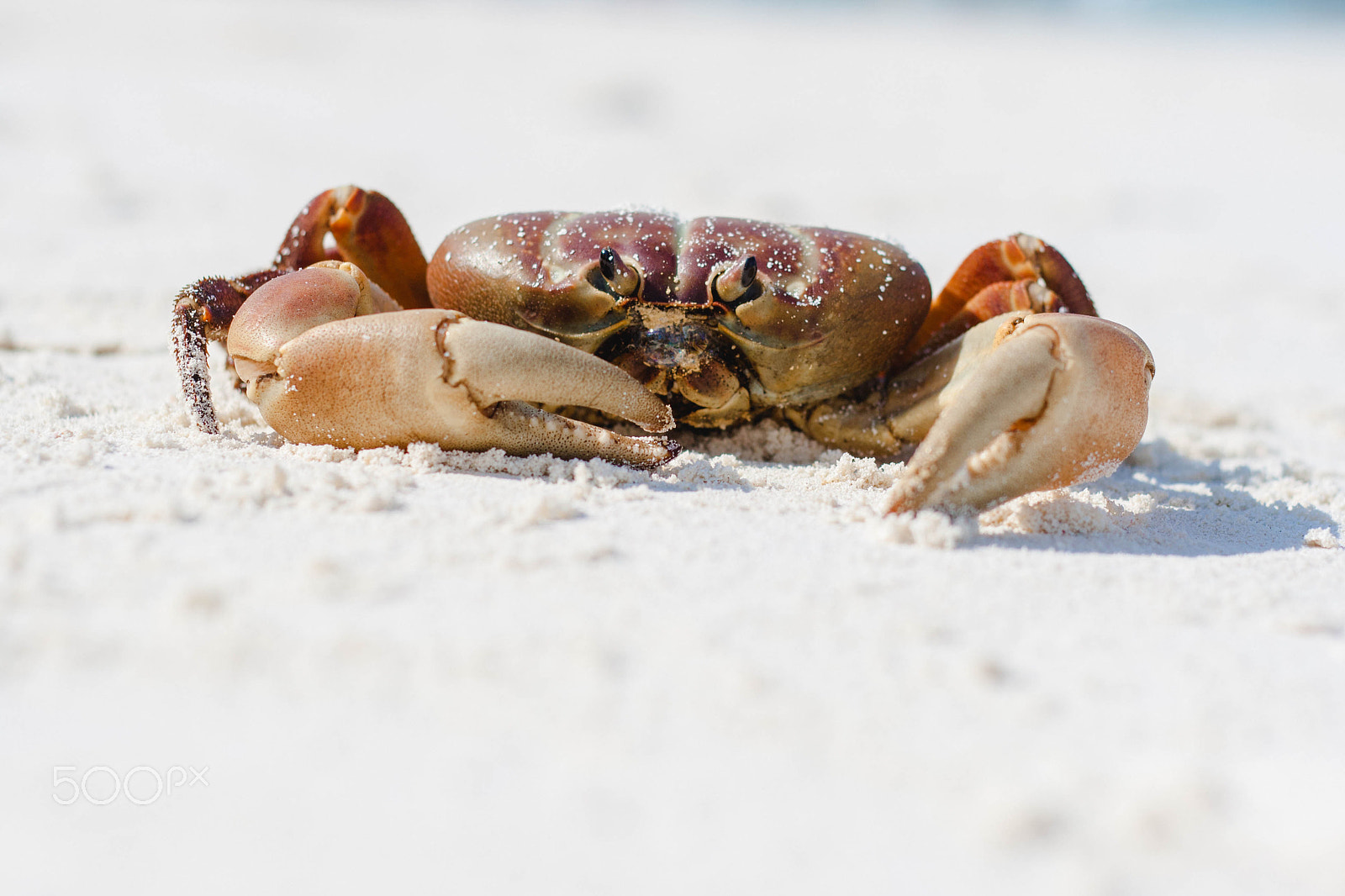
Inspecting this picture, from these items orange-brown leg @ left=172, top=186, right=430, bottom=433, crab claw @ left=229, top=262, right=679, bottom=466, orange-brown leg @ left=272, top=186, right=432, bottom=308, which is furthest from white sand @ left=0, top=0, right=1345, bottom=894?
orange-brown leg @ left=272, top=186, right=432, bottom=308

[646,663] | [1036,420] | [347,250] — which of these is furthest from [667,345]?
[646,663]

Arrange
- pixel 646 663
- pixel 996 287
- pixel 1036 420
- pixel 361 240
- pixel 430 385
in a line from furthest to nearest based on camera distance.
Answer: pixel 361 240, pixel 996 287, pixel 430 385, pixel 1036 420, pixel 646 663

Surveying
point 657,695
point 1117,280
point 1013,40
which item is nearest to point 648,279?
point 657,695

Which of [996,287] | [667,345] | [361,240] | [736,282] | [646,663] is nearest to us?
[646,663]

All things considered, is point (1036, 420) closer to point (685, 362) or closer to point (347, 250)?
point (685, 362)

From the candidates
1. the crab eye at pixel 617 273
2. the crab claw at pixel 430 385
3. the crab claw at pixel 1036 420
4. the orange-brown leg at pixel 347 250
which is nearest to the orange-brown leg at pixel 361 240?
the orange-brown leg at pixel 347 250

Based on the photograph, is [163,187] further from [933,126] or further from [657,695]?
[933,126]

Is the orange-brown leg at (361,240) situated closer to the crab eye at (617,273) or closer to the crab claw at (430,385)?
the crab claw at (430,385)
